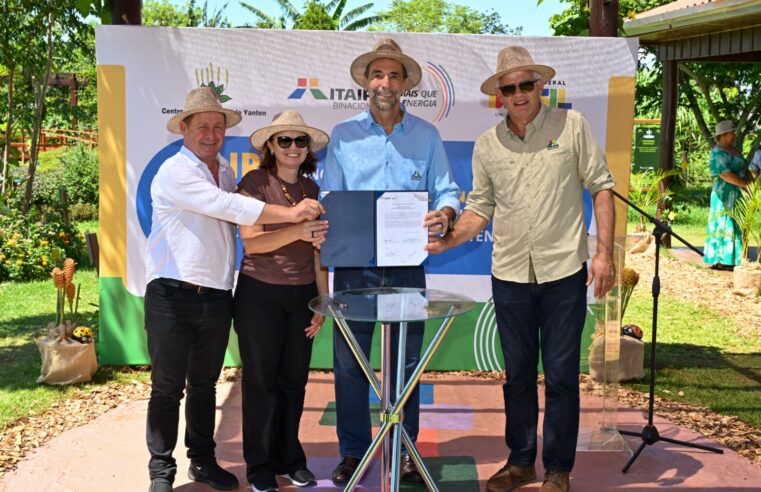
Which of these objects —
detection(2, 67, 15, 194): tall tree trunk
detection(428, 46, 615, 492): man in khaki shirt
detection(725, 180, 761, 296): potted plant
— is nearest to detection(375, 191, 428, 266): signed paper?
detection(428, 46, 615, 492): man in khaki shirt

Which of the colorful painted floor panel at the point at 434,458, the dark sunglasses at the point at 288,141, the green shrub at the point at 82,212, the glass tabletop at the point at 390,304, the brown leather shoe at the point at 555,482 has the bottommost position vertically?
the colorful painted floor panel at the point at 434,458

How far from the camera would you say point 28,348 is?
7176 millimetres

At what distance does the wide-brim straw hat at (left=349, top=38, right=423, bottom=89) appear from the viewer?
13.1ft

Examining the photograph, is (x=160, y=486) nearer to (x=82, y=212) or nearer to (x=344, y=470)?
(x=344, y=470)

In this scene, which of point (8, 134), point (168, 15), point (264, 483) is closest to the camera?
point (264, 483)

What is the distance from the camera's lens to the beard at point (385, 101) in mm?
4031

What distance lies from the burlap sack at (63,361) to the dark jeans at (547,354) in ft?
10.5

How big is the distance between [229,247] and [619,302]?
7.24 ft

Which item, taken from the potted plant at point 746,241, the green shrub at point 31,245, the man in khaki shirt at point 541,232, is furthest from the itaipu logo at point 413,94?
the potted plant at point 746,241

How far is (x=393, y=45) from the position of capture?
4.09 meters

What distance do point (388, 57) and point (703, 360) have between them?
4.48 metres

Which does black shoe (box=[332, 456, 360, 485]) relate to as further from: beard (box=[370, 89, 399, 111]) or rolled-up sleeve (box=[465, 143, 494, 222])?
beard (box=[370, 89, 399, 111])

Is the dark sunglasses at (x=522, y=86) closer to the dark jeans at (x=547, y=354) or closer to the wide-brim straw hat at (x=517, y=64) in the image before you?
the wide-brim straw hat at (x=517, y=64)

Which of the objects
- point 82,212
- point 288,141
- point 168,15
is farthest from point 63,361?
point 168,15
